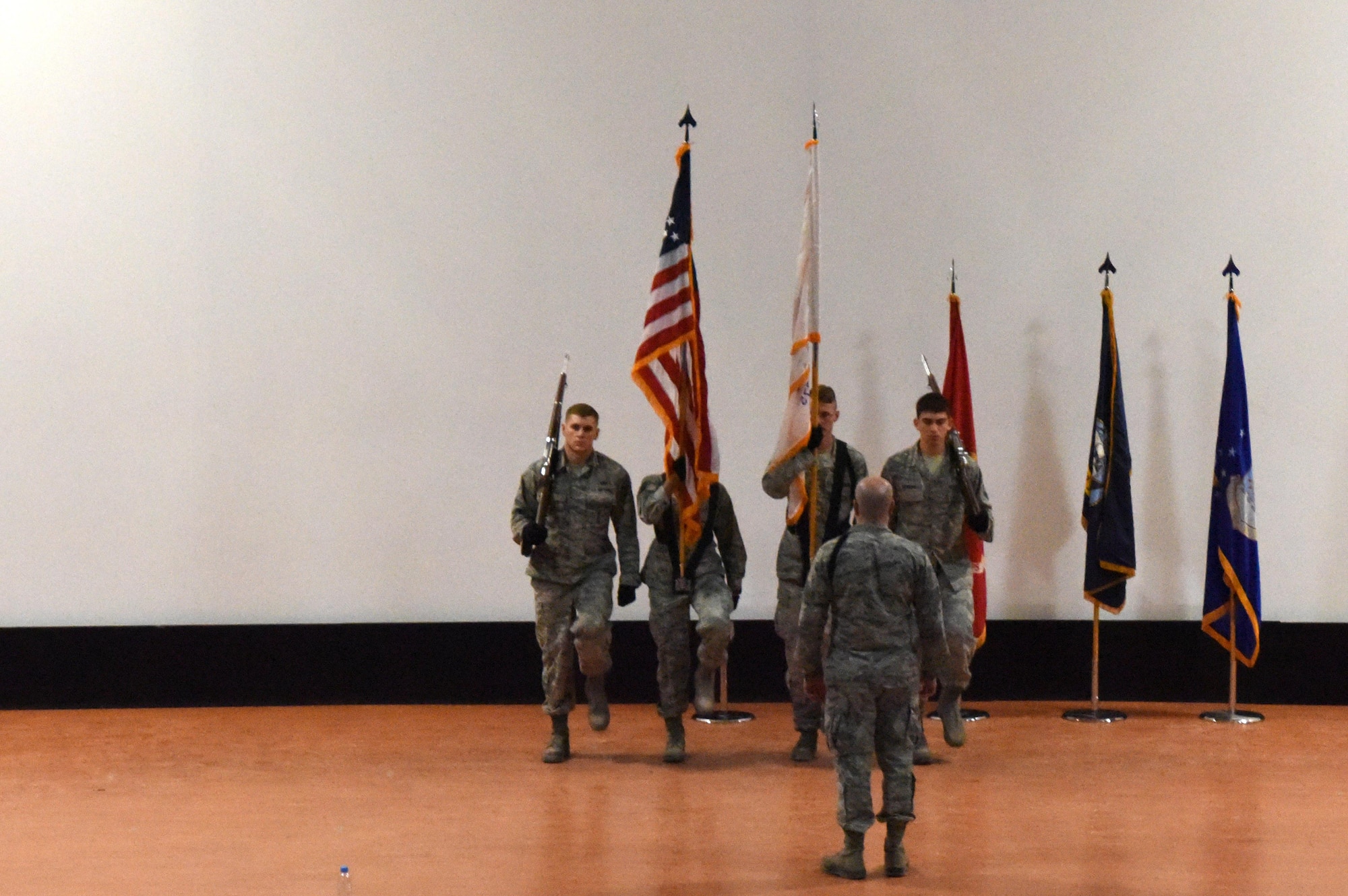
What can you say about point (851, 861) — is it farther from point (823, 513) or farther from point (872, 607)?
point (823, 513)

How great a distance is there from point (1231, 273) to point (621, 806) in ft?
14.3

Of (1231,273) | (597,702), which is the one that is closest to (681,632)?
(597,702)

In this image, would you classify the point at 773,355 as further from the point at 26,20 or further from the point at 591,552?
the point at 26,20

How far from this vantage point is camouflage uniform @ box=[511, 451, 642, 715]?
641 cm

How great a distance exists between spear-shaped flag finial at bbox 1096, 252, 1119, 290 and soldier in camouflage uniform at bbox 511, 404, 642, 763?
9.57 feet

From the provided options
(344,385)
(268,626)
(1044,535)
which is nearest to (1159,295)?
(1044,535)

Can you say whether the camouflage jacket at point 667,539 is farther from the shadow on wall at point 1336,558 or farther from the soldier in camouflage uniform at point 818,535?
the shadow on wall at point 1336,558

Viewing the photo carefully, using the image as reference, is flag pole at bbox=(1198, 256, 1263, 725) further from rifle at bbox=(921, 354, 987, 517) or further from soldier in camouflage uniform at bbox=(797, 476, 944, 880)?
soldier in camouflage uniform at bbox=(797, 476, 944, 880)

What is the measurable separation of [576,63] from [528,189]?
2.46 feet

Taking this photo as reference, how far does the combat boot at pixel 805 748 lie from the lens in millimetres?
6387

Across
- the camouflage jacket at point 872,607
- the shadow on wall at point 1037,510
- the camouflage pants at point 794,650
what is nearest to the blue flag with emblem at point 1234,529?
the shadow on wall at point 1037,510

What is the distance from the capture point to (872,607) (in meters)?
4.66

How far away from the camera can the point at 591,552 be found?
6500mm

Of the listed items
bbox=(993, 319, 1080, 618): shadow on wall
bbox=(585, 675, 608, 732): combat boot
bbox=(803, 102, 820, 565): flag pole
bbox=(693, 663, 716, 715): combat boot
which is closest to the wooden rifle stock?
bbox=(585, 675, 608, 732): combat boot
